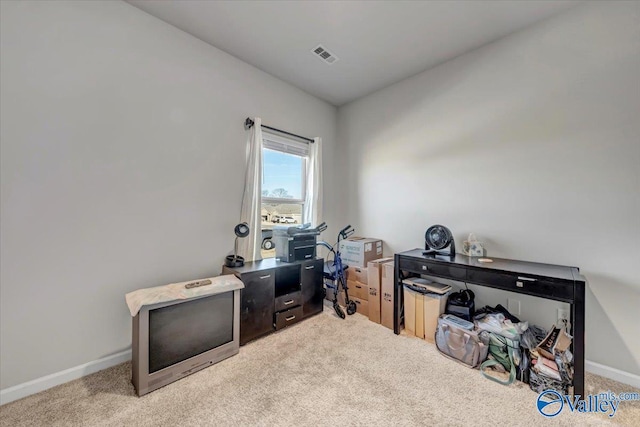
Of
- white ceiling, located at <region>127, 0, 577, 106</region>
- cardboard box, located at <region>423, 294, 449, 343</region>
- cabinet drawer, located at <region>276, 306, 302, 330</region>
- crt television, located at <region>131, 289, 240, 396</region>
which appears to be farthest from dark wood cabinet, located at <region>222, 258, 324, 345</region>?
white ceiling, located at <region>127, 0, 577, 106</region>

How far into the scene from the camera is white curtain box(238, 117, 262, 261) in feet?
8.67

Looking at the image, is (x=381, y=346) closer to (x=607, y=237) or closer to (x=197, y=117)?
(x=607, y=237)

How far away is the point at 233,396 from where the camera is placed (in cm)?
159

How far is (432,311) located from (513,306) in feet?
2.35

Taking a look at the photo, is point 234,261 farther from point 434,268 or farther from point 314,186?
point 434,268

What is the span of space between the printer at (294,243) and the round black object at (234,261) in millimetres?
417

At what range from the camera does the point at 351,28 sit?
219cm

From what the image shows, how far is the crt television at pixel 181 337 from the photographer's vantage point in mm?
1594

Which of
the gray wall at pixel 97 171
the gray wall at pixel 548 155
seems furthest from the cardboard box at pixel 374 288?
the gray wall at pixel 97 171

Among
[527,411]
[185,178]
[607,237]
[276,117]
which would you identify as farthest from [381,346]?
[276,117]

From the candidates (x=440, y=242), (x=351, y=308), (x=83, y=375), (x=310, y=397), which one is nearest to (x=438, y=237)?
(x=440, y=242)

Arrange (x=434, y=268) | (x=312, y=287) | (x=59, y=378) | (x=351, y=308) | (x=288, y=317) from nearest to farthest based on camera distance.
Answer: (x=59, y=378)
(x=434, y=268)
(x=288, y=317)
(x=312, y=287)
(x=351, y=308)

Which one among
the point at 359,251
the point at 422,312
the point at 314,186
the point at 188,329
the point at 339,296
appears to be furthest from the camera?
the point at 314,186

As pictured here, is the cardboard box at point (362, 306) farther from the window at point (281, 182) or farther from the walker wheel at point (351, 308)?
the window at point (281, 182)
